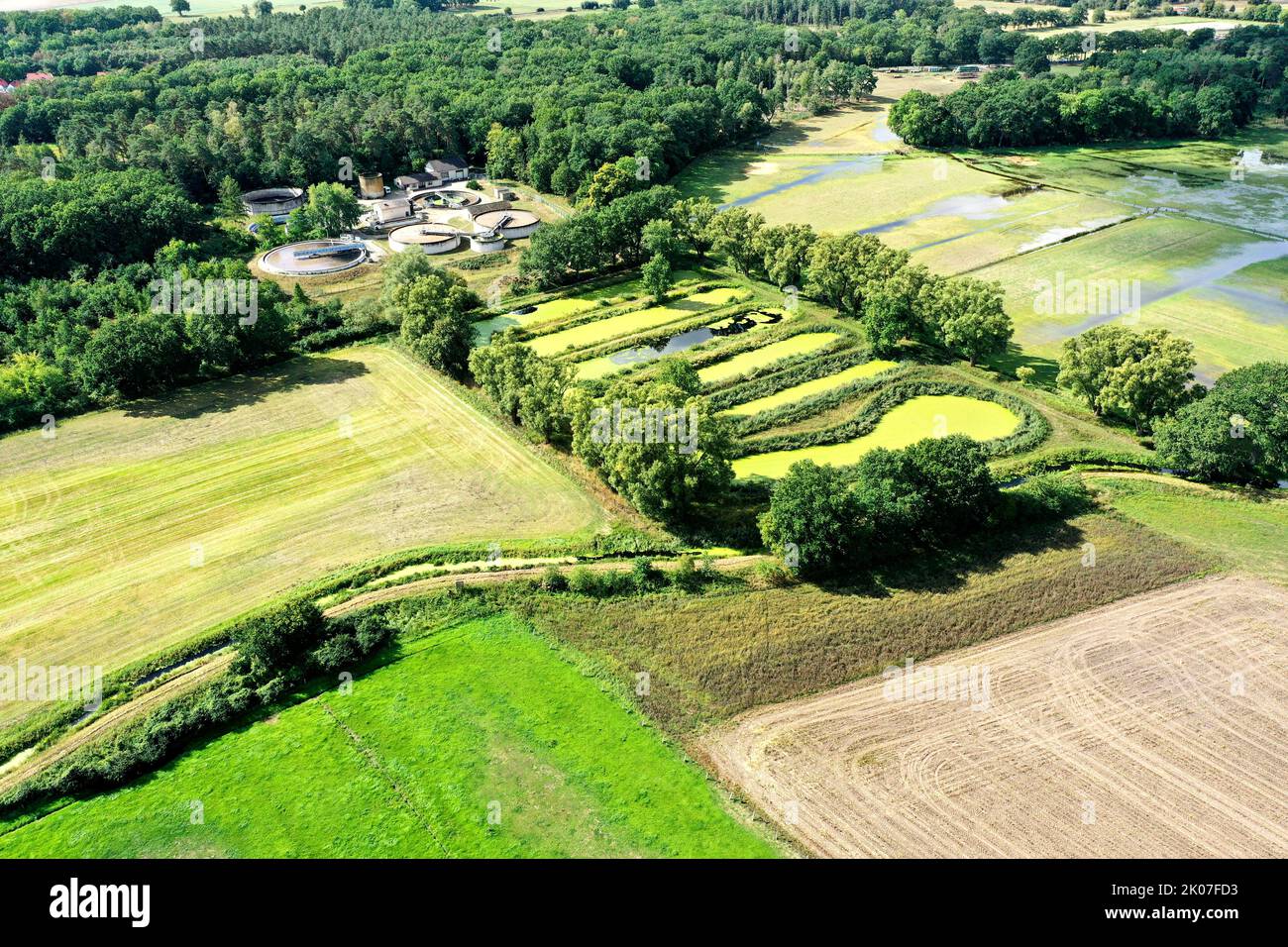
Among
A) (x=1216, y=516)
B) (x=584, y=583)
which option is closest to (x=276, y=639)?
(x=584, y=583)

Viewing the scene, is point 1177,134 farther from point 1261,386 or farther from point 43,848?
point 43,848

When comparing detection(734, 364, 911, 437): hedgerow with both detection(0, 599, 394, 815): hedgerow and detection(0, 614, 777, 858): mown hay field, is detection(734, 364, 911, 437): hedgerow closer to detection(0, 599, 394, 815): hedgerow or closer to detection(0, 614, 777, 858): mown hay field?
detection(0, 614, 777, 858): mown hay field

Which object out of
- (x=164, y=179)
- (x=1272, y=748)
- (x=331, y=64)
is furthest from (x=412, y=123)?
(x=1272, y=748)

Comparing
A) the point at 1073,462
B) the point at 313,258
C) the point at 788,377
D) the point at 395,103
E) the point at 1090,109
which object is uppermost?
the point at 395,103

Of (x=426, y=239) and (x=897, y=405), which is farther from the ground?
(x=426, y=239)

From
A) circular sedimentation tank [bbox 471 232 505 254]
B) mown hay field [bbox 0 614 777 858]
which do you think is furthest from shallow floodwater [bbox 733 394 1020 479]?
circular sedimentation tank [bbox 471 232 505 254]

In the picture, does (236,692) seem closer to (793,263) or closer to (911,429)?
(911,429)

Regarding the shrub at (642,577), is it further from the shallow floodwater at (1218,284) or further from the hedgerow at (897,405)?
the shallow floodwater at (1218,284)
